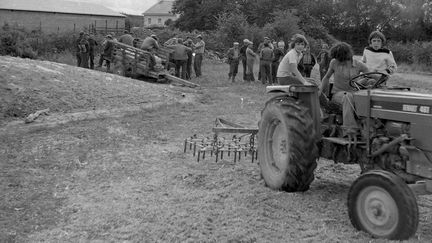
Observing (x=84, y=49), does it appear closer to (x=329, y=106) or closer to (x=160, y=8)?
(x=329, y=106)

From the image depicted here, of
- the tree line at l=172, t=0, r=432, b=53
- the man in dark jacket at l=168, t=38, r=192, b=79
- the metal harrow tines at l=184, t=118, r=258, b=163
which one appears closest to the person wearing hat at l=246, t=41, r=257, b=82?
the man in dark jacket at l=168, t=38, r=192, b=79

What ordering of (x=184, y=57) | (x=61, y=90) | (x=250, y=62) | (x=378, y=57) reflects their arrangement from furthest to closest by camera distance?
(x=250, y=62), (x=184, y=57), (x=61, y=90), (x=378, y=57)

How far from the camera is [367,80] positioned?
644 centimetres

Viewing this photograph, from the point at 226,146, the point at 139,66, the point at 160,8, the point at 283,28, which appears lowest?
the point at 226,146

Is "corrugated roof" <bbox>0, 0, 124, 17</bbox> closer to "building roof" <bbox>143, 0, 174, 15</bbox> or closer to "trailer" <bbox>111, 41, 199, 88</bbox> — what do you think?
"trailer" <bbox>111, 41, 199, 88</bbox>

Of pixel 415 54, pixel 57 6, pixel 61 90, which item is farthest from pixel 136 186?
pixel 57 6

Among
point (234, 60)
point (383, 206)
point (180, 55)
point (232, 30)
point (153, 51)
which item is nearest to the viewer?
point (383, 206)

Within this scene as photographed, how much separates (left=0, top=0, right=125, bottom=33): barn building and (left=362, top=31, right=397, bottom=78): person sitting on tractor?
145ft

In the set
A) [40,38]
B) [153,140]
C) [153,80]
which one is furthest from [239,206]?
[40,38]

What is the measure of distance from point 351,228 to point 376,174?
0.65 metres

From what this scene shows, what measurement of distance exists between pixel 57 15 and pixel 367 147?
2098 inches

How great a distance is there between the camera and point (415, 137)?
17.5ft

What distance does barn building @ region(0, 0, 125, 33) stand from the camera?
52.2 meters

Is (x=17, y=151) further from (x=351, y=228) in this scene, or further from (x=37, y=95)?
(x=351, y=228)
